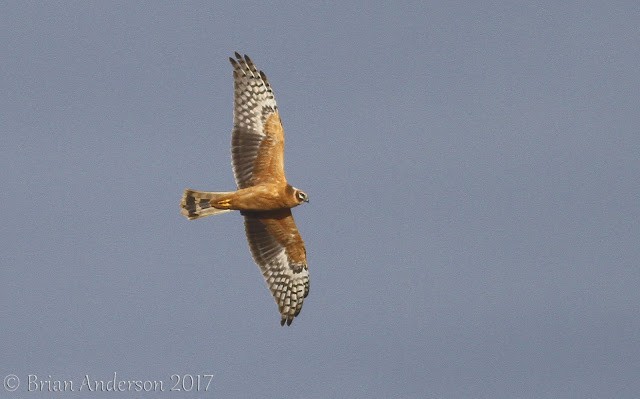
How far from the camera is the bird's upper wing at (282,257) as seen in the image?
1598 cm

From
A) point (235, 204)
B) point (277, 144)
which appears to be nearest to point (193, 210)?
point (235, 204)

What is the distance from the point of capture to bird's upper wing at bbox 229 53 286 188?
614 inches

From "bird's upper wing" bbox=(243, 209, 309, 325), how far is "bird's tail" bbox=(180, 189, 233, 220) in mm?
849

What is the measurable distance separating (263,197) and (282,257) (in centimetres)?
163

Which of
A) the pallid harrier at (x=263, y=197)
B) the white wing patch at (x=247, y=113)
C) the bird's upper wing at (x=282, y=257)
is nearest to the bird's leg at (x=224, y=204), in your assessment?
the pallid harrier at (x=263, y=197)

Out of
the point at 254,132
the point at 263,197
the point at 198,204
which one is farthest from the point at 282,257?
the point at 254,132

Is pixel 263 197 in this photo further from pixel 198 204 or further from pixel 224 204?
pixel 198 204

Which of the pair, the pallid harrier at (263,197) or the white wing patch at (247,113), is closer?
the pallid harrier at (263,197)


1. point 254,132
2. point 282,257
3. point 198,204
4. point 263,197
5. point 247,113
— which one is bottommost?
point 282,257

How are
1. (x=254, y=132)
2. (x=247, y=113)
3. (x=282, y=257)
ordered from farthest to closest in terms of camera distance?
(x=282, y=257)
(x=247, y=113)
(x=254, y=132)

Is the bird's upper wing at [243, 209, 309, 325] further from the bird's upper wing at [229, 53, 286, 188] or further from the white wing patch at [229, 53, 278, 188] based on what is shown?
the white wing patch at [229, 53, 278, 188]

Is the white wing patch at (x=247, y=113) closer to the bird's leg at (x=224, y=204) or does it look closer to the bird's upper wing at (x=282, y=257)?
the bird's leg at (x=224, y=204)

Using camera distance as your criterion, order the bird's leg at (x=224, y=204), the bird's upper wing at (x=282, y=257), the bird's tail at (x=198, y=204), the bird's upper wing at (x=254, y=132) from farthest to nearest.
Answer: the bird's upper wing at (x=282, y=257) < the bird's upper wing at (x=254, y=132) < the bird's tail at (x=198, y=204) < the bird's leg at (x=224, y=204)

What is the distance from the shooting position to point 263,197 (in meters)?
15.2
